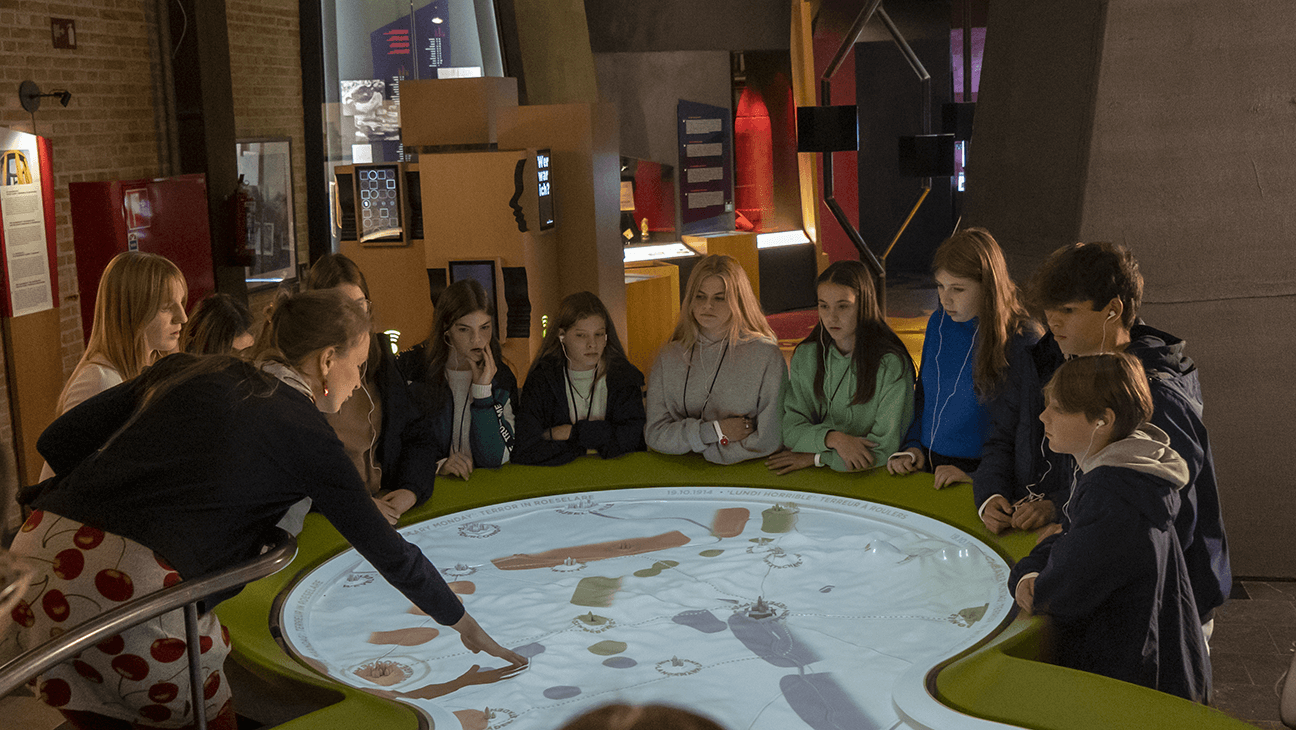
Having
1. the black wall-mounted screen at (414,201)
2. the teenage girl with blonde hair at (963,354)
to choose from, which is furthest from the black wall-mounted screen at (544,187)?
the teenage girl with blonde hair at (963,354)

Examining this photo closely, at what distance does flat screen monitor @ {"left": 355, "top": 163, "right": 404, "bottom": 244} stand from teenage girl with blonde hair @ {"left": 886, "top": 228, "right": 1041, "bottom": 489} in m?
4.47

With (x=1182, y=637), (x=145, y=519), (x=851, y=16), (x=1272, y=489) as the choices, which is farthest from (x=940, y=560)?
(x=851, y=16)

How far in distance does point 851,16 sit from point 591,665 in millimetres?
9985

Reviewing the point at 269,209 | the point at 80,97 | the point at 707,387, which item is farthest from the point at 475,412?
the point at 269,209

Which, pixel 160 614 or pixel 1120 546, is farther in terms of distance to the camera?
pixel 1120 546

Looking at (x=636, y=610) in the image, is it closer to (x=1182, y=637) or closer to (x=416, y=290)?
(x=1182, y=637)

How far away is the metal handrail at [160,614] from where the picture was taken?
5.15ft

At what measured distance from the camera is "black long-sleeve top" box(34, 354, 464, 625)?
1955mm

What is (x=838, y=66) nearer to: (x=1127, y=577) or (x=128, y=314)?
(x=128, y=314)

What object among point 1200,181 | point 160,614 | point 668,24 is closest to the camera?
point 160,614

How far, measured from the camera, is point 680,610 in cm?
288

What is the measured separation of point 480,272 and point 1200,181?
4.20 meters

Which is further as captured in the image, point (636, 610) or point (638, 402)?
point (638, 402)

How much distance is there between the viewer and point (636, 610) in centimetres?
289
